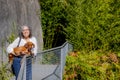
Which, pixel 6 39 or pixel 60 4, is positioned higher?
pixel 60 4

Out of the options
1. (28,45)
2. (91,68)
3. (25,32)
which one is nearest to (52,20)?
(91,68)

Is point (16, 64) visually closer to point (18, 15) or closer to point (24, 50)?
point (24, 50)

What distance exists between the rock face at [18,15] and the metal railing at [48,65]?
1.73 metres

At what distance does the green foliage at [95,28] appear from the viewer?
54.7ft

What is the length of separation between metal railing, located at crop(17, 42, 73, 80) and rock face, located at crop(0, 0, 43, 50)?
1733 millimetres

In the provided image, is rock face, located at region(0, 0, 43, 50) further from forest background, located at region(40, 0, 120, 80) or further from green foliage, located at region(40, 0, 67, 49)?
green foliage, located at region(40, 0, 67, 49)

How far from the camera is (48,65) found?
1113 cm

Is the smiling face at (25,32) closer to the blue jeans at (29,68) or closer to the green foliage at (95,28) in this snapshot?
the blue jeans at (29,68)

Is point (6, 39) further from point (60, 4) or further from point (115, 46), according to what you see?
point (60, 4)

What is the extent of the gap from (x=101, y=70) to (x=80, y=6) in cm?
578

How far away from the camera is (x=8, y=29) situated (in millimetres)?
13438

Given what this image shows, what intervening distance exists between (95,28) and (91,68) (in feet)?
16.2

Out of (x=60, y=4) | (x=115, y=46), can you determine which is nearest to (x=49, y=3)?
(x=60, y=4)

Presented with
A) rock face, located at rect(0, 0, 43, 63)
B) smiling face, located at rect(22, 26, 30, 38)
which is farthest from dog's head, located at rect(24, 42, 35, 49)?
rock face, located at rect(0, 0, 43, 63)
